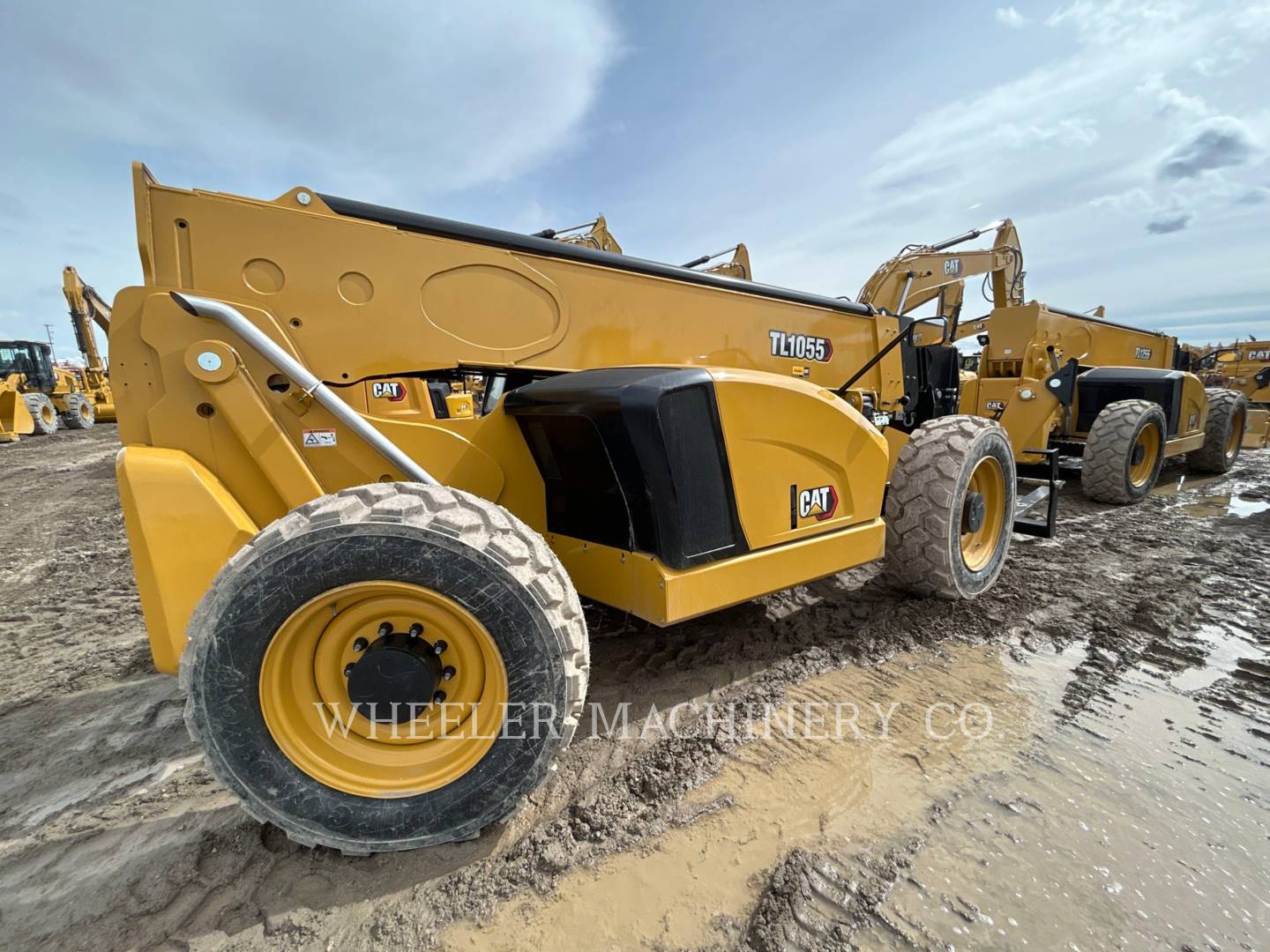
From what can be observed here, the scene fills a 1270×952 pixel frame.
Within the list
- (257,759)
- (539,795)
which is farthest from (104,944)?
(539,795)

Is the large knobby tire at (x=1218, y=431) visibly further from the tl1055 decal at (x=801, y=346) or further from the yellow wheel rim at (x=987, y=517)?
the tl1055 decal at (x=801, y=346)

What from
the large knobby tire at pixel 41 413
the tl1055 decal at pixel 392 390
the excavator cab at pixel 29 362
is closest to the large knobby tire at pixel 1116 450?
the tl1055 decal at pixel 392 390

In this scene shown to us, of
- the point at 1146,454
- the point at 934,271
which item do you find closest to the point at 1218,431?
the point at 1146,454

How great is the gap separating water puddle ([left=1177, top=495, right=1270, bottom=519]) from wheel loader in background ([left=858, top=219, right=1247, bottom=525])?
49 centimetres

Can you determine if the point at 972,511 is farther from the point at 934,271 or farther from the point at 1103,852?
the point at 934,271

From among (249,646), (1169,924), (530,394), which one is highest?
(530,394)

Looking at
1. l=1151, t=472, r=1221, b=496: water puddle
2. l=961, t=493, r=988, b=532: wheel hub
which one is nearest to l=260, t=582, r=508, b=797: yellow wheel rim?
l=961, t=493, r=988, b=532: wheel hub

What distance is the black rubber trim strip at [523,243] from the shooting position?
91.3 inches

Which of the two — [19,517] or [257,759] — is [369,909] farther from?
[19,517]

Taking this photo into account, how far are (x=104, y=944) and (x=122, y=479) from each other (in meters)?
1.33

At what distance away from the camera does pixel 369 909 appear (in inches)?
65.9

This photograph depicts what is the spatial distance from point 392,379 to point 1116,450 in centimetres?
756

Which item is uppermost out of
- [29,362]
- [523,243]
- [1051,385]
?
[29,362]

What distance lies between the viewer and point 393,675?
5.95 ft
